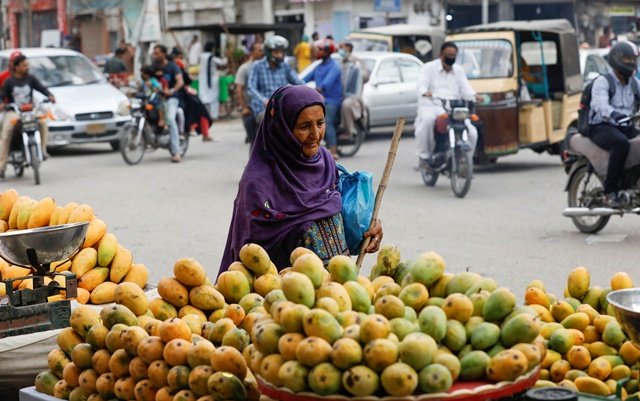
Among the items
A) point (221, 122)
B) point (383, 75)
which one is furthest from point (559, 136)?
point (221, 122)

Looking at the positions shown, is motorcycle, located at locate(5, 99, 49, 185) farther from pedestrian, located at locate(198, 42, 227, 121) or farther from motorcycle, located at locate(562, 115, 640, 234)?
pedestrian, located at locate(198, 42, 227, 121)

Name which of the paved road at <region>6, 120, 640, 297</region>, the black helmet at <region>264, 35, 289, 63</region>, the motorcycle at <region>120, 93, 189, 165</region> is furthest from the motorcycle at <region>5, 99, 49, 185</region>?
the black helmet at <region>264, 35, 289, 63</region>

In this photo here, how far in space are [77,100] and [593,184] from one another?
10.4 metres

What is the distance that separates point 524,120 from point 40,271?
12.4 m

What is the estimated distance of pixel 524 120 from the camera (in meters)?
16.0

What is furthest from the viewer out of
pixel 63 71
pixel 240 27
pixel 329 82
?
pixel 240 27

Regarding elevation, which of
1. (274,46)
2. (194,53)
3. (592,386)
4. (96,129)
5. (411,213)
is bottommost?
(411,213)

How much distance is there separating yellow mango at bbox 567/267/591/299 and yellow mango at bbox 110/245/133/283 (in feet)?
7.75

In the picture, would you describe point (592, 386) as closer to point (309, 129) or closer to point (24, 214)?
point (309, 129)

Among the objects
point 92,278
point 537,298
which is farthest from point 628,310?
point 92,278

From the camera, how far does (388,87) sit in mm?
20516

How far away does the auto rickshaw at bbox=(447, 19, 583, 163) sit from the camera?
51.3 feet

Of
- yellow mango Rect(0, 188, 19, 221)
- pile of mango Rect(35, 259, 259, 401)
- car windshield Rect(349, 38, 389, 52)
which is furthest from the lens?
car windshield Rect(349, 38, 389, 52)

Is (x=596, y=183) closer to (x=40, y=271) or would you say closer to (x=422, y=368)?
(x=40, y=271)
